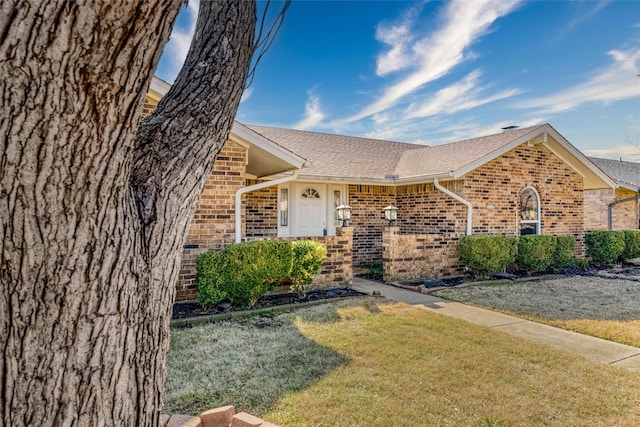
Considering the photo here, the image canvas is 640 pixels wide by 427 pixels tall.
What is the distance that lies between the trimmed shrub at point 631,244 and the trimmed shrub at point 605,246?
0.39 meters

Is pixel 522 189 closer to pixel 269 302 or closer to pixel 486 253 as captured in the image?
pixel 486 253

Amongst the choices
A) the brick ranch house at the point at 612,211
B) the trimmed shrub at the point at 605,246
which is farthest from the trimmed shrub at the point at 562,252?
the brick ranch house at the point at 612,211

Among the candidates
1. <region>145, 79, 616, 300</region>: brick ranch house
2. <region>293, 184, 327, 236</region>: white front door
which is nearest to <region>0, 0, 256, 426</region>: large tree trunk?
<region>145, 79, 616, 300</region>: brick ranch house

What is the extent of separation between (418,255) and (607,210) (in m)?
15.6

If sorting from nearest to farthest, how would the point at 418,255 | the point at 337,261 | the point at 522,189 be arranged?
the point at 337,261, the point at 418,255, the point at 522,189

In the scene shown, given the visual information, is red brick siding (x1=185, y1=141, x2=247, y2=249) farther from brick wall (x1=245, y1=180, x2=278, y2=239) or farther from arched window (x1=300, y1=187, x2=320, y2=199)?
arched window (x1=300, y1=187, x2=320, y2=199)

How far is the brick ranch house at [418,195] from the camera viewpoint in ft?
30.3

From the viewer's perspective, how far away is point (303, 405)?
3172mm

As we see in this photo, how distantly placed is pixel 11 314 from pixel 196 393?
2.56 metres

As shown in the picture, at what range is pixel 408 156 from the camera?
567 inches

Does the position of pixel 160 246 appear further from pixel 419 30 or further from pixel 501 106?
pixel 501 106

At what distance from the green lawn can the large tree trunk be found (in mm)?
1901

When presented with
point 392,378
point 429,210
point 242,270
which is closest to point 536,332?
point 392,378

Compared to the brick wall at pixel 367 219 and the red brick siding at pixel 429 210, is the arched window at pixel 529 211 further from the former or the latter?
the brick wall at pixel 367 219
